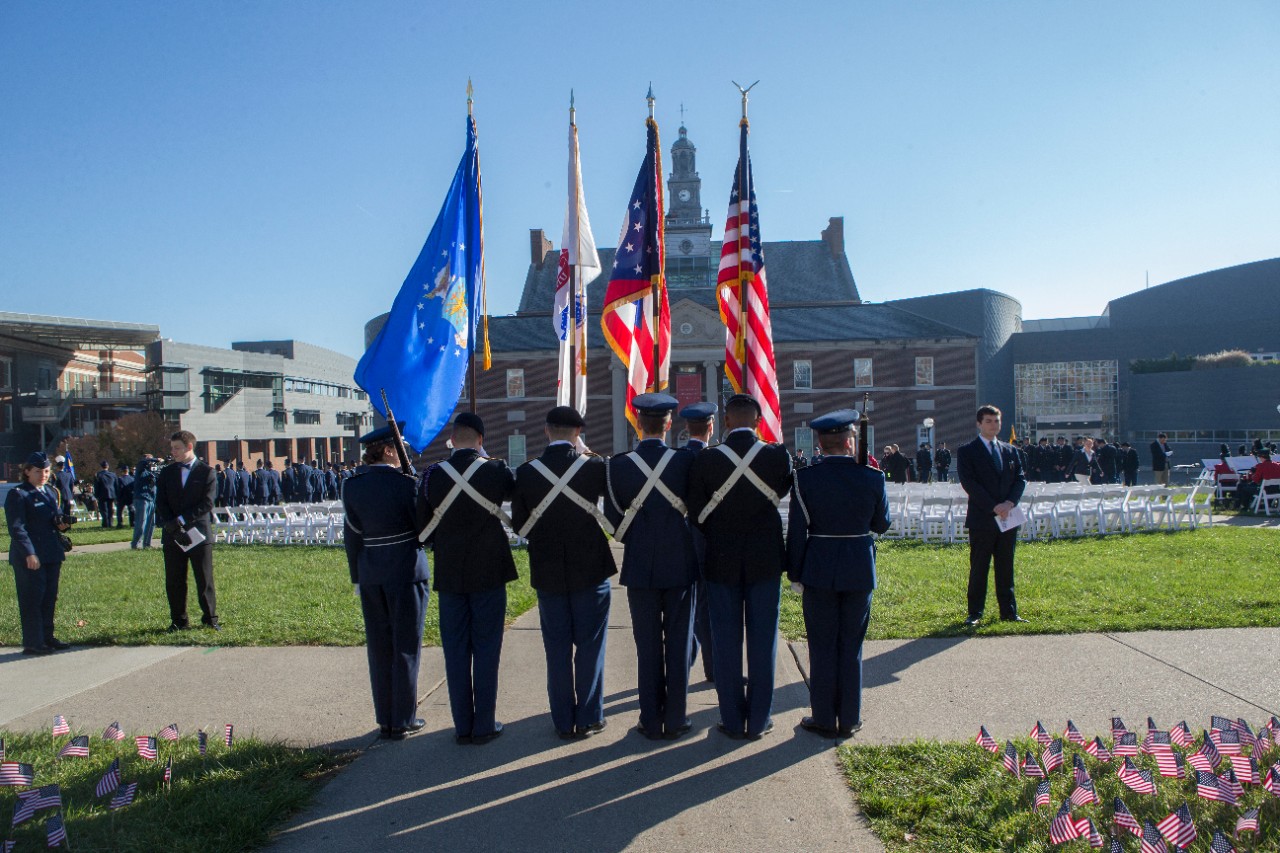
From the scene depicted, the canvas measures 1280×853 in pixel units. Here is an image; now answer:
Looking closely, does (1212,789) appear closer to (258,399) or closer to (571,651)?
(571,651)

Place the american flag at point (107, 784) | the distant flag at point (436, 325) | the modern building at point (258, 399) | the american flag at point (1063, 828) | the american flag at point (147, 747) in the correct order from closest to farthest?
the american flag at point (1063, 828), the american flag at point (107, 784), the american flag at point (147, 747), the distant flag at point (436, 325), the modern building at point (258, 399)

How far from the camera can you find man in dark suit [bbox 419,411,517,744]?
504cm

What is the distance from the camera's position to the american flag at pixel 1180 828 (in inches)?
132

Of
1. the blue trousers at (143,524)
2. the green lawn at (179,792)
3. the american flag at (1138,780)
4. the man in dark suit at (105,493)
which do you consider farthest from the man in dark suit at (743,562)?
the man in dark suit at (105,493)

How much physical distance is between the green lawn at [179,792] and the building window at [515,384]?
144ft

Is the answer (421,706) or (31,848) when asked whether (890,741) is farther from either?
(31,848)

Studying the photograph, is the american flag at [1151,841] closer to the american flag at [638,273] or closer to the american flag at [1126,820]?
the american flag at [1126,820]

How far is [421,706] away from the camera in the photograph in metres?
5.79

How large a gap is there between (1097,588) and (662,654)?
20.2 ft

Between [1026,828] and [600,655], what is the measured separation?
8.10 feet

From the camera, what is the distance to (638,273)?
26.6 feet

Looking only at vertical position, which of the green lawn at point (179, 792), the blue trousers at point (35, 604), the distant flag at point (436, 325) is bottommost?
the green lawn at point (179, 792)

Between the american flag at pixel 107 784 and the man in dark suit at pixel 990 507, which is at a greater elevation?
the man in dark suit at pixel 990 507

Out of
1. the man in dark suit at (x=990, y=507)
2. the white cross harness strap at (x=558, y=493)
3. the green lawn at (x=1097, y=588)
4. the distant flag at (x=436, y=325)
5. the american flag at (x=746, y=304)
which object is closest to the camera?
the white cross harness strap at (x=558, y=493)
